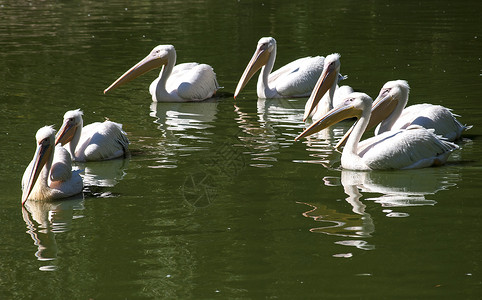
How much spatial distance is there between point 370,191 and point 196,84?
15.3ft

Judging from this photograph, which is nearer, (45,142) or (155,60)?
(45,142)

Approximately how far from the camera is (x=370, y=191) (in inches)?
267

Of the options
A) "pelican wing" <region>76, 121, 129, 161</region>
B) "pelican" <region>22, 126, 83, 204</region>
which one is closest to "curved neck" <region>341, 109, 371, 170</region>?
"pelican wing" <region>76, 121, 129, 161</region>

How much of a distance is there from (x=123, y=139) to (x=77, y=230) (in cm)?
222

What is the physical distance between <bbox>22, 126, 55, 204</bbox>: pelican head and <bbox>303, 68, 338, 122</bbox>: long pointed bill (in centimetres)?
366

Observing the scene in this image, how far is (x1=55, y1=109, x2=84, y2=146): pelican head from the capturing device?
759cm

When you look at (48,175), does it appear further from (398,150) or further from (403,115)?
(403,115)

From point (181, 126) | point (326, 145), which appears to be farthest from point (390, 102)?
point (181, 126)

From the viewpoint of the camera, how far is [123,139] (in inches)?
317

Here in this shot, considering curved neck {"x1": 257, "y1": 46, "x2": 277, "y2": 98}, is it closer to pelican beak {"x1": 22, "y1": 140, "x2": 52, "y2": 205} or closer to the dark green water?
the dark green water

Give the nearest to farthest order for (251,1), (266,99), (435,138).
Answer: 1. (435,138)
2. (266,99)
3. (251,1)

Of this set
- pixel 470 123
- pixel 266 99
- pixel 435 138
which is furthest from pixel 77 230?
pixel 266 99

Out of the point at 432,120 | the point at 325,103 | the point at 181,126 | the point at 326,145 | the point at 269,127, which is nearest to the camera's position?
the point at 432,120

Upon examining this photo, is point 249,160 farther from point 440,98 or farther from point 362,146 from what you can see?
point 440,98
